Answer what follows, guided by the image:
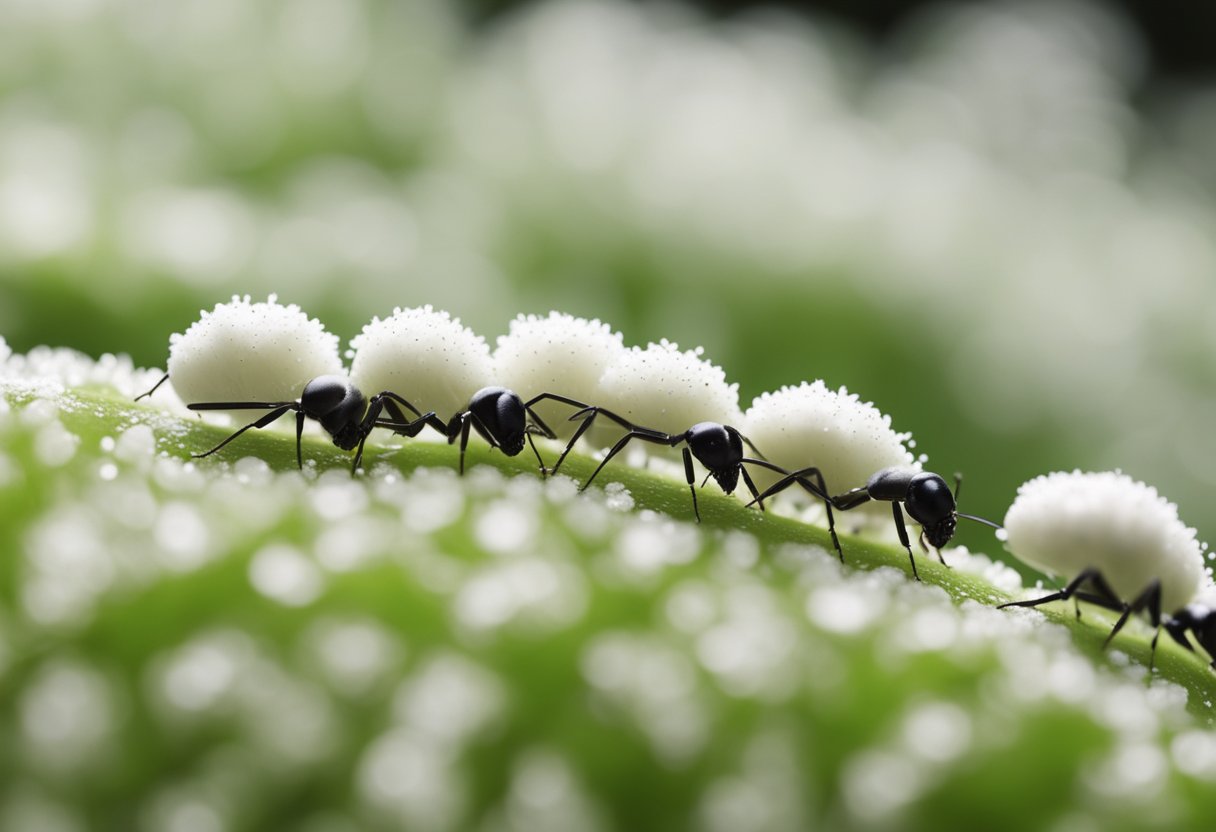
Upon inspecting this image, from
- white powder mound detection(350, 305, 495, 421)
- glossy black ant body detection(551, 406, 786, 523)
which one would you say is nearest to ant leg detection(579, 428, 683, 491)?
glossy black ant body detection(551, 406, 786, 523)

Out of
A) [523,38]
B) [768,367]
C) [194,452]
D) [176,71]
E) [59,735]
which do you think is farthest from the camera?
[523,38]

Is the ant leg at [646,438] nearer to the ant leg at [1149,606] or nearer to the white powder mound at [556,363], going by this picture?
the white powder mound at [556,363]

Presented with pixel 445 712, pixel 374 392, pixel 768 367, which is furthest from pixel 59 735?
pixel 768 367

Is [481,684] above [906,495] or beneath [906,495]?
beneath

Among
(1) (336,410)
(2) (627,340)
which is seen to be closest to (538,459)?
(1) (336,410)

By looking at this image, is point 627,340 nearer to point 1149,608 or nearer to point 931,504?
point 931,504

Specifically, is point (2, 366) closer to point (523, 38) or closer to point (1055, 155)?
point (523, 38)
